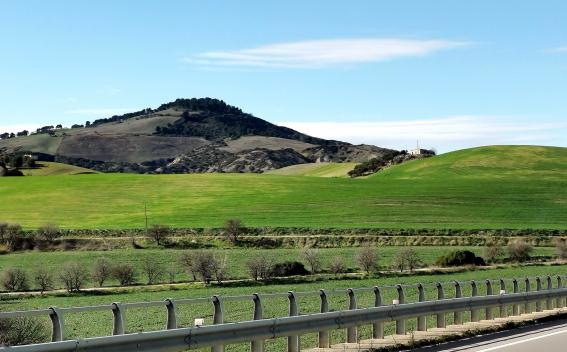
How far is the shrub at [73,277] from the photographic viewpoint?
49.7m

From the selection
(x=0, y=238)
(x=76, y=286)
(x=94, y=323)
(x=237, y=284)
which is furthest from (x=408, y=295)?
(x=0, y=238)

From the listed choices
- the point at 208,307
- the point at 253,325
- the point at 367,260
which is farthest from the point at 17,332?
the point at 367,260

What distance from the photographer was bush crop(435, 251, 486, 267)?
203ft

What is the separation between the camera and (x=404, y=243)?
79812 millimetres

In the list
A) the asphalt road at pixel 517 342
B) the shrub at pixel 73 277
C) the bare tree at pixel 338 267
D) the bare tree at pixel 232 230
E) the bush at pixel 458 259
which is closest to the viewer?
the asphalt road at pixel 517 342

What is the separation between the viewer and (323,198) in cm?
10694

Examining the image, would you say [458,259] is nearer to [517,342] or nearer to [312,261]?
[312,261]

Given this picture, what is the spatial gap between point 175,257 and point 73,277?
1579 cm

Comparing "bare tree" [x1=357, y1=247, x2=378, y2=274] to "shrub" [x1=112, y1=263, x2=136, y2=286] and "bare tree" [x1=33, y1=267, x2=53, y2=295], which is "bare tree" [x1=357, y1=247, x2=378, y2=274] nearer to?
"shrub" [x1=112, y1=263, x2=136, y2=286]

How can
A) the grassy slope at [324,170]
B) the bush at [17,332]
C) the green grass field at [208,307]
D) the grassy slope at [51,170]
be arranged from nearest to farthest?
1. the bush at [17,332]
2. the green grass field at [208,307]
3. the grassy slope at [51,170]
4. the grassy slope at [324,170]

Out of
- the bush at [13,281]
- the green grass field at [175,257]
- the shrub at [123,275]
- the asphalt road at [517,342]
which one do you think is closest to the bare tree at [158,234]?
the green grass field at [175,257]

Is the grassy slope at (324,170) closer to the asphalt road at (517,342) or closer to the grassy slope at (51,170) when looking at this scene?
the grassy slope at (51,170)

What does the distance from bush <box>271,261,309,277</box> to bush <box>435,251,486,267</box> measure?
10.0 metres

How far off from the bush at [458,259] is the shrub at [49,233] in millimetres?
32835
